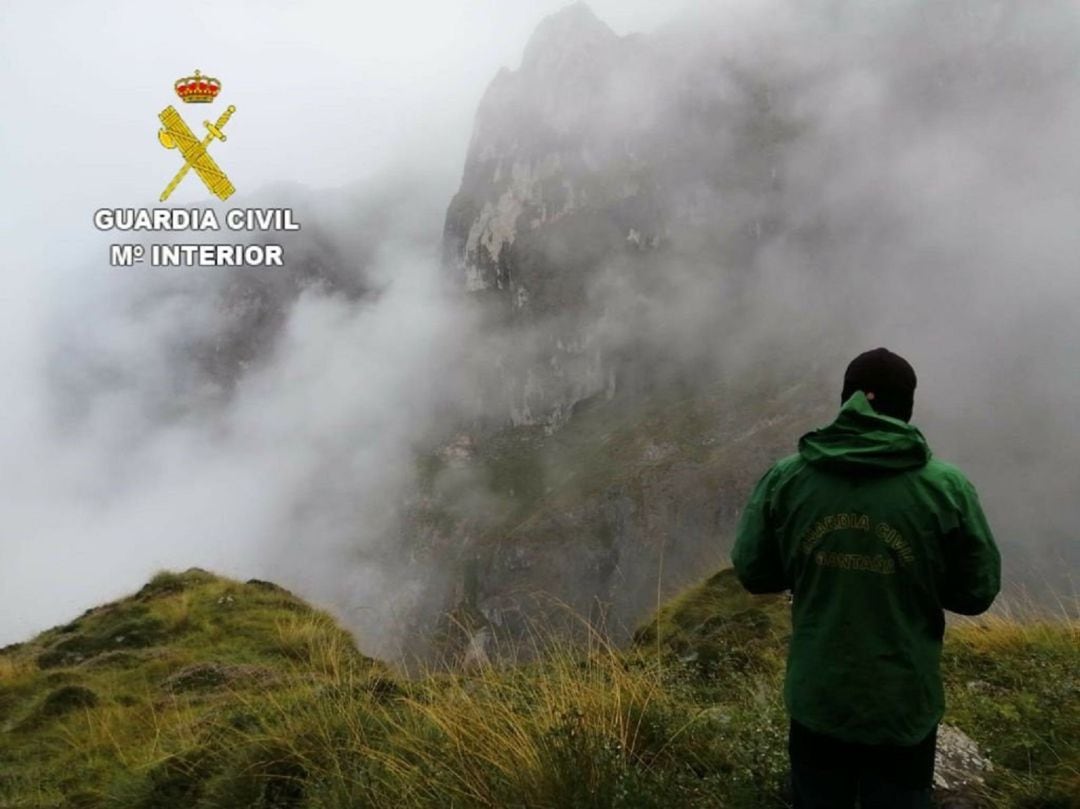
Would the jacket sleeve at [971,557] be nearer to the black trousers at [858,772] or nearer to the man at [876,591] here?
the man at [876,591]

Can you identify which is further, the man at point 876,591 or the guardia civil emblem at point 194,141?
the guardia civil emblem at point 194,141

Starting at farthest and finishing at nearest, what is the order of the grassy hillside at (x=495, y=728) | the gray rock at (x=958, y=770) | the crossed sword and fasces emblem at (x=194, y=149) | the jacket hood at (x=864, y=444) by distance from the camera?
the crossed sword and fasces emblem at (x=194, y=149) < the gray rock at (x=958, y=770) < the grassy hillside at (x=495, y=728) < the jacket hood at (x=864, y=444)

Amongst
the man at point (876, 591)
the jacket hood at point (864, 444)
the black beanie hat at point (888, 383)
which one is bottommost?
the man at point (876, 591)

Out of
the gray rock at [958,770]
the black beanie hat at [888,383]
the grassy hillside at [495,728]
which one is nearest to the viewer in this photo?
the black beanie hat at [888,383]

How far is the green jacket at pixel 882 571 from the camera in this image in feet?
11.5

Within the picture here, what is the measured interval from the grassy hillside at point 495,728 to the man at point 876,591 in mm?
934

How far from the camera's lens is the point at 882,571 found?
3.52 metres

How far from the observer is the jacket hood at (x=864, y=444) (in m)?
3.50

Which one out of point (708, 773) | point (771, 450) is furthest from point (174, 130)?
point (771, 450)

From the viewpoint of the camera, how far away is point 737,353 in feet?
→ 625

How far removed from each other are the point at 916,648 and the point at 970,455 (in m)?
141

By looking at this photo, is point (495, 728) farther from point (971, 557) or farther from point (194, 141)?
point (194, 141)

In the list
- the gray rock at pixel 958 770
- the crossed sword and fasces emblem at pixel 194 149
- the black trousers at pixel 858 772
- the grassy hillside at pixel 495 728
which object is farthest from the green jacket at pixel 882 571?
the crossed sword and fasces emblem at pixel 194 149

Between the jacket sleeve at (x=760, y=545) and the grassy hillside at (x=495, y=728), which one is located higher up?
the jacket sleeve at (x=760, y=545)
